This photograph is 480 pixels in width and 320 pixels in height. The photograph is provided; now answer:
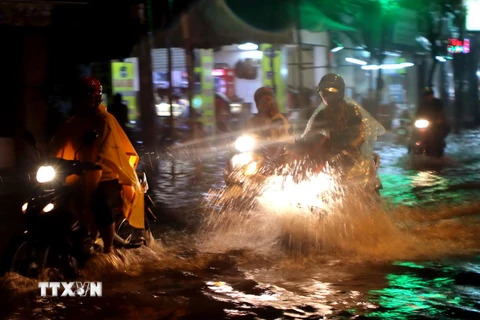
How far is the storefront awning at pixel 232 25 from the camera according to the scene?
50.9 ft

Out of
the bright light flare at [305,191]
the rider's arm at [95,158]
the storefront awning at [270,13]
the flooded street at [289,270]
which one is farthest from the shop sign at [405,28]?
the rider's arm at [95,158]

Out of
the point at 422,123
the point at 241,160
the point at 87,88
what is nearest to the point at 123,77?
the point at 422,123

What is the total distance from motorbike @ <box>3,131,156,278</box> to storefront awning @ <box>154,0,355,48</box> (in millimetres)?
10397

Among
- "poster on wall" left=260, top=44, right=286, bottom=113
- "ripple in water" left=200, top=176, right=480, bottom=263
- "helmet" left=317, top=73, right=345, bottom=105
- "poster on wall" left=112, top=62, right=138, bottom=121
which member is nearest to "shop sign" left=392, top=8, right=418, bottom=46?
"poster on wall" left=260, top=44, right=286, bottom=113

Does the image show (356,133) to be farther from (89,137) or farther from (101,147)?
(89,137)

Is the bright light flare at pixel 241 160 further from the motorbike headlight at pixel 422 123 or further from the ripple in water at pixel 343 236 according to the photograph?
the motorbike headlight at pixel 422 123

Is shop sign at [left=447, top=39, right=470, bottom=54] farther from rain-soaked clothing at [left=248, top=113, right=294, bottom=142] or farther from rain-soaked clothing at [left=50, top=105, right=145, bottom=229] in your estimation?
rain-soaked clothing at [left=50, top=105, right=145, bottom=229]

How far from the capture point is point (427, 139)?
15.5 m

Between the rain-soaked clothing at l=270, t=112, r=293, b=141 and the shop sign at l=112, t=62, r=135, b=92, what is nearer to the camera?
the rain-soaked clothing at l=270, t=112, r=293, b=141

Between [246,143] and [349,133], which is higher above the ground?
[349,133]

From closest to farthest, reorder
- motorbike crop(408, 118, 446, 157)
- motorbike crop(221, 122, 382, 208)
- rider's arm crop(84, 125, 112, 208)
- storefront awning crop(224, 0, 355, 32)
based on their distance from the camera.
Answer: rider's arm crop(84, 125, 112, 208), motorbike crop(221, 122, 382, 208), motorbike crop(408, 118, 446, 157), storefront awning crop(224, 0, 355, 32)

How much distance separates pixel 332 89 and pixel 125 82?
11.5 m

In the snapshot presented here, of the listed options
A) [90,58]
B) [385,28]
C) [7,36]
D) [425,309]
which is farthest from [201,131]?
[425,309]

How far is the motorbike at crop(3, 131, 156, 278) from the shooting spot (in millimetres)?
5207
